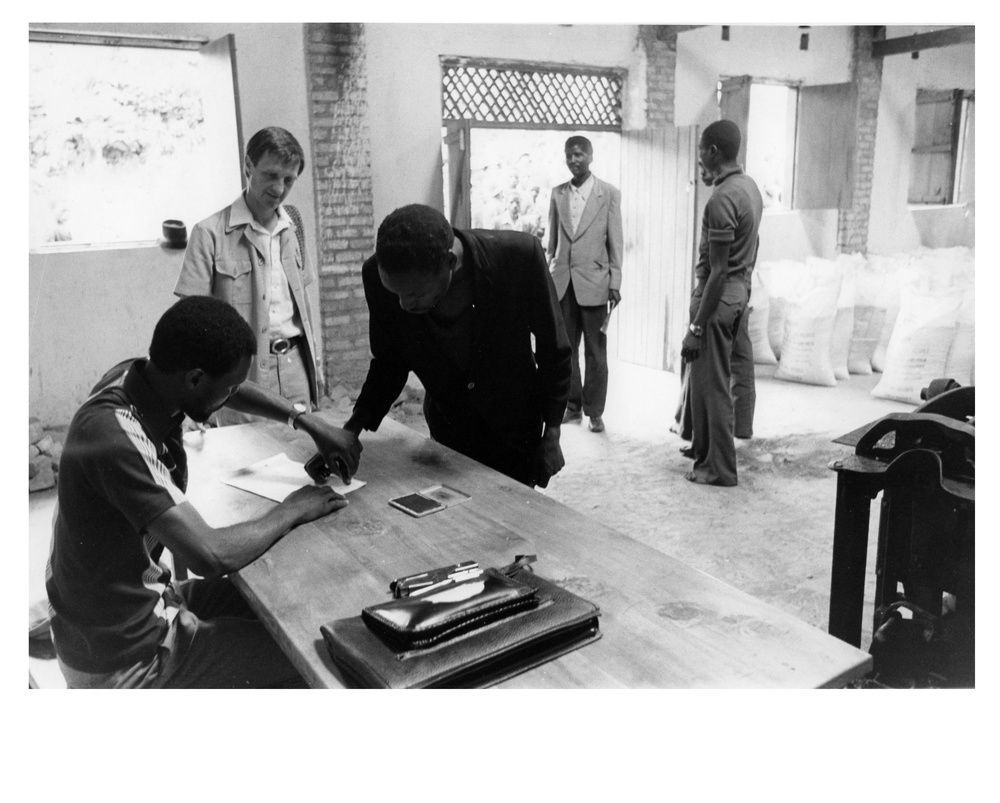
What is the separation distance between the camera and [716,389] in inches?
158

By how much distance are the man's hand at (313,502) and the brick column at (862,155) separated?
78.6 inches

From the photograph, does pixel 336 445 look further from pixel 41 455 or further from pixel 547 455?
pixel 41 455

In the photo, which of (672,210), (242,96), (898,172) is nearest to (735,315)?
(898,172)

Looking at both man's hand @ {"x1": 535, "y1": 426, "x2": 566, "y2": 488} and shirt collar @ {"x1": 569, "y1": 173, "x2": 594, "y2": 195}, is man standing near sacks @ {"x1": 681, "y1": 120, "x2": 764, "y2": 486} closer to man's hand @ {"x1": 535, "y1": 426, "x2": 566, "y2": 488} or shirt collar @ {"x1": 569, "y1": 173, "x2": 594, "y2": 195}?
shirt collar @ {"x1": 569, "y1": 173, "x2": 594, "y2": 195}

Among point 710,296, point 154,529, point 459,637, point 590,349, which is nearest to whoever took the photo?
point 459,637

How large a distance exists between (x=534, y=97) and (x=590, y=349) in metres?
1.46

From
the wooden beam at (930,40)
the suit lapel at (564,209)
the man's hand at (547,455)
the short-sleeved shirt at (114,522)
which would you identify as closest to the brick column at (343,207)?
the suit lapel at (564,209)

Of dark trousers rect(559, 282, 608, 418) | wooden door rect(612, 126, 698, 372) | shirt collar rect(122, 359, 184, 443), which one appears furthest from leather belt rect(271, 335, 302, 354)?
wooden door rect(612, 126, 698, 372)

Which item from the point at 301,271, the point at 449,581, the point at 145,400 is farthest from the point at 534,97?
the point at 449,581

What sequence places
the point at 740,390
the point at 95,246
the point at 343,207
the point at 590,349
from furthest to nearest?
the point at 590,349 → the point at 740,390 → the point at 343,207 → the point at 95,246

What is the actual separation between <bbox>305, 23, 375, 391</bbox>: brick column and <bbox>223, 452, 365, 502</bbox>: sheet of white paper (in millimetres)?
2093

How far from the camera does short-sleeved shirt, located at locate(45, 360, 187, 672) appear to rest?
1.58 metres

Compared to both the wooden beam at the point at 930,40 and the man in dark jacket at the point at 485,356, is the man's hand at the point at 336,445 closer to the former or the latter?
the man in dark jacket at the point at 485,356
